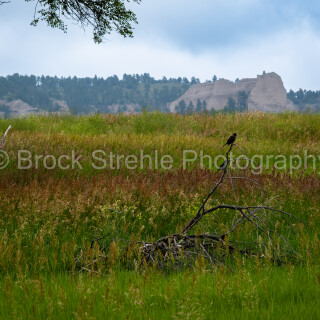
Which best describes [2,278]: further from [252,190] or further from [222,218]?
[252,190]

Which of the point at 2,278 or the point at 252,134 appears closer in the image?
the point at 2,278

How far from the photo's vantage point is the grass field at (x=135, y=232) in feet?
8.21

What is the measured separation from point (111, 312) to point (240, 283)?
102cm

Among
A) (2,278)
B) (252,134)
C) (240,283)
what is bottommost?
(2,278)

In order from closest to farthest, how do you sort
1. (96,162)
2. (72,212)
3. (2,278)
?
(2,278) < (72,212) < (96,162)

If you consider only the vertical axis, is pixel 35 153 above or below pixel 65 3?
below

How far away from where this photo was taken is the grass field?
250 centimetres

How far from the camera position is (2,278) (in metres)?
3.39

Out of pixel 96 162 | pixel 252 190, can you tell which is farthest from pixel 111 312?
pixel 96 162

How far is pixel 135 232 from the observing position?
521 cm

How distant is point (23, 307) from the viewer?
2.56 m

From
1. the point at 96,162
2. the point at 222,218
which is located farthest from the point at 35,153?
the point at 222,218

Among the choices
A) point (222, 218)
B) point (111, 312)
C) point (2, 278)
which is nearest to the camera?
point (111, 312)

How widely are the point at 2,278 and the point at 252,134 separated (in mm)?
13971
